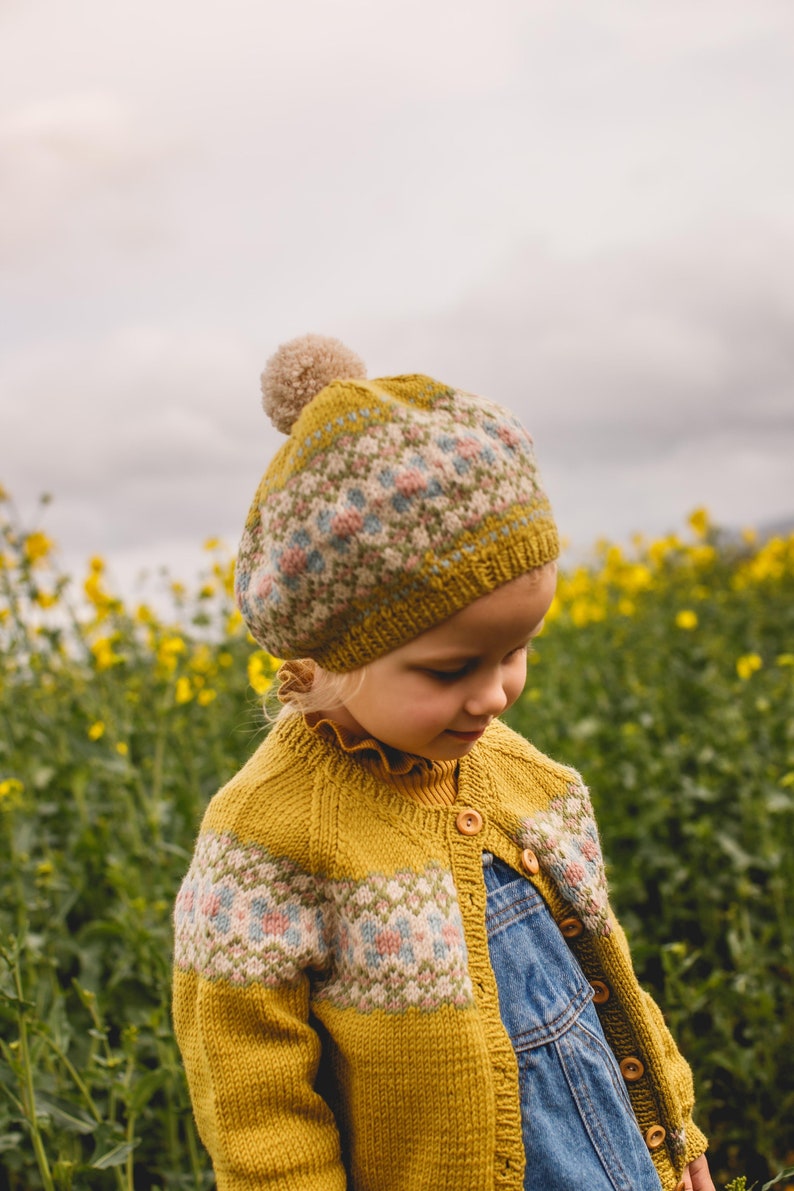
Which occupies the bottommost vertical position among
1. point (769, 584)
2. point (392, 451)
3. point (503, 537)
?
point (503, 537)

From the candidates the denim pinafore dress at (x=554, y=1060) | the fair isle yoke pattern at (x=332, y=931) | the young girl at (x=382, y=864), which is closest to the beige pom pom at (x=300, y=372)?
the young girl at (x=382, y=864)

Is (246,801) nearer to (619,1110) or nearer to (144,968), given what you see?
(619,1110)

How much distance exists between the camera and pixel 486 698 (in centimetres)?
131

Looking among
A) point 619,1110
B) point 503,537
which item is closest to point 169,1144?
point 619,1110

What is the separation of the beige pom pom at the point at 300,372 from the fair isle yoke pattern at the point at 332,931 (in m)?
0.58

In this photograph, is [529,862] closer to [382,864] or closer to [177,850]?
[382,864]

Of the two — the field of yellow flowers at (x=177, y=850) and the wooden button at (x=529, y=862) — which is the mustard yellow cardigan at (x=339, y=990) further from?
the field of yellow flowers at (x=177, y=850)

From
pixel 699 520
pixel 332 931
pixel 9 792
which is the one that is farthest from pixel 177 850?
pixel 699 520

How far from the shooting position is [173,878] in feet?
10.2

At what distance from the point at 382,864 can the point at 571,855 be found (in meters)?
0.35

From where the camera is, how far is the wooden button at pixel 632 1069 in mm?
1573

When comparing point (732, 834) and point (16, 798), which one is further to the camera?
point (732, 834)

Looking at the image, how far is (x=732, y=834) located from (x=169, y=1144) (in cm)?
220

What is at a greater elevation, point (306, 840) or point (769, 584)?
point (769, 584)
